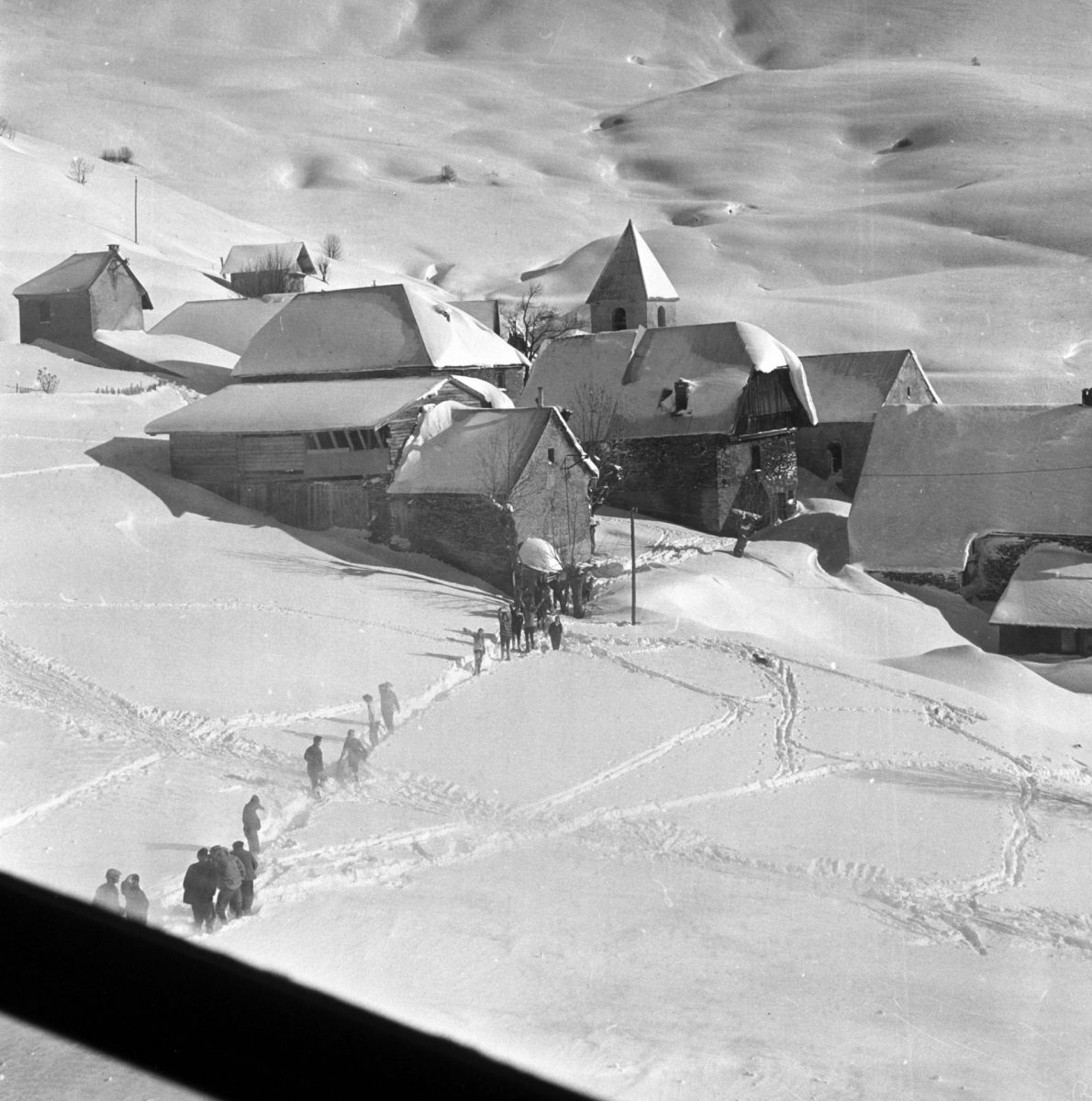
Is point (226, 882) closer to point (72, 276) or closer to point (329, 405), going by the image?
point (329, 405)

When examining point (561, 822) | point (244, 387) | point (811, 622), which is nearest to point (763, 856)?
point (561, 822)

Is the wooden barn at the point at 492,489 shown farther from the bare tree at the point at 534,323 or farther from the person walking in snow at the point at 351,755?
the bare tree at the point at 534,323

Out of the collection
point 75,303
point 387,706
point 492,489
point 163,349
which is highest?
point 75,303

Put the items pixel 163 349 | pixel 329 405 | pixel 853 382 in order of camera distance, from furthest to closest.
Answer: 1. pixel 853 382
2. pixel 163 349
3. pixel 329 405

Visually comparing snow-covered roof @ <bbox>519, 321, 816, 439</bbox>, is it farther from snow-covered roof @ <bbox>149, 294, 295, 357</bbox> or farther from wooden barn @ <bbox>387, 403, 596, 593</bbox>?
snow-covered roof @ <bbox>149, 294, 295, 357</bbox>


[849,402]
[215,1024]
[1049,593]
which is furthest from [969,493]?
[215,1024]

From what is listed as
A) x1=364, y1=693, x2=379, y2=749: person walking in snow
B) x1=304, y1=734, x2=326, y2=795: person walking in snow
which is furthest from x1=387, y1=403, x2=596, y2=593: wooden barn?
x1=304, y1=734, x2=326, y2=795: person walking in snow

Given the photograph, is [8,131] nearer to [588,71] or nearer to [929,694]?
[929,694]

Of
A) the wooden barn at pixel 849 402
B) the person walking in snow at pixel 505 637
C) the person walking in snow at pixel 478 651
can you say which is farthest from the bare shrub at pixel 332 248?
the person walking in snow at pixel 478 651
